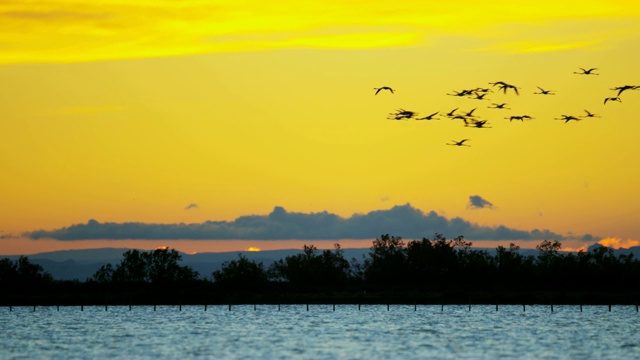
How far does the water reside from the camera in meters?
81.6

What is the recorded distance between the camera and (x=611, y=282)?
644 feet

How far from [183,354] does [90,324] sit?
4560cm

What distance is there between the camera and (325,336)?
328 feet

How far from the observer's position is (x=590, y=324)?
395 ft

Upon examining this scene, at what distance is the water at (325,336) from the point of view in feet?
268

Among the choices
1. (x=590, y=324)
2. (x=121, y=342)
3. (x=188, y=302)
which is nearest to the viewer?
(x=121, y=342)

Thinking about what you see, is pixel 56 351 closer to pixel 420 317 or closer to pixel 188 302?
pixel 420 317

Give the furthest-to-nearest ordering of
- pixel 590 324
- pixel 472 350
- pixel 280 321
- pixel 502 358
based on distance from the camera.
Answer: pixel 280 321
pixel 590 324
pixel 472 350
pixel 502 358

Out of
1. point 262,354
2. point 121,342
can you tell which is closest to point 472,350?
point 262,354

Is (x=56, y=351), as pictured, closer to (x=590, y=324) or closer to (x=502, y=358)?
(x=502, y=358)

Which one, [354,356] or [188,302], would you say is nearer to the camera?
[354,356]

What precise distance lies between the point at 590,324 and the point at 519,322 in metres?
8.94

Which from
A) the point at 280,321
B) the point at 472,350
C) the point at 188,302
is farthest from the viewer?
the point at 188,302

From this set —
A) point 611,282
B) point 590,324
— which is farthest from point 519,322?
point 611,282
